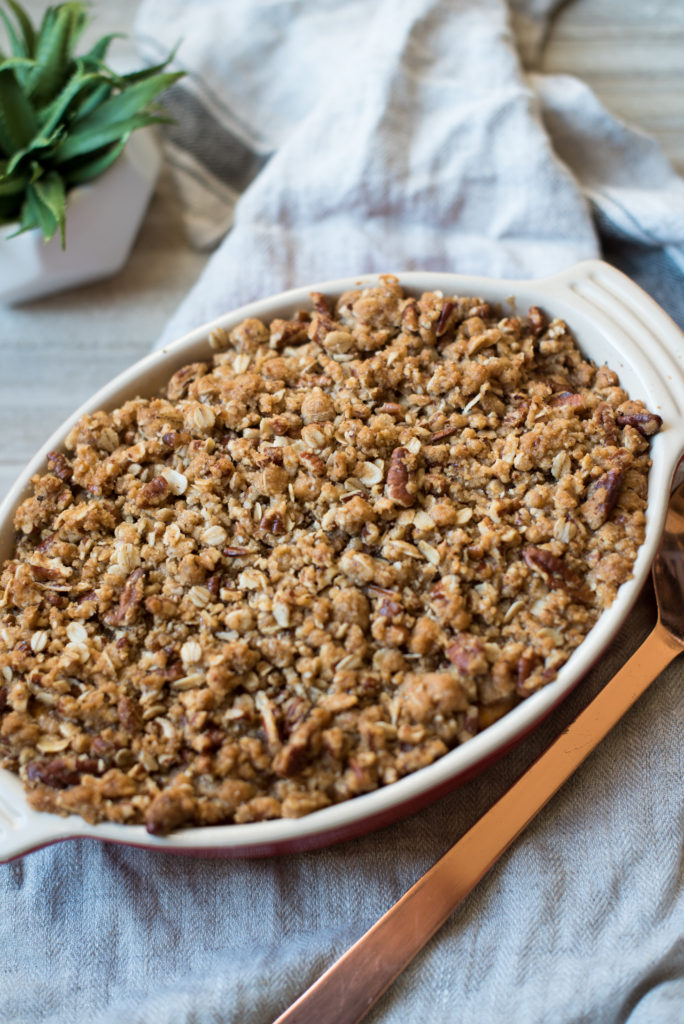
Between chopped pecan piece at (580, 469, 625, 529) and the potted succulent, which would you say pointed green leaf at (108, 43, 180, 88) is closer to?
the potted succulent

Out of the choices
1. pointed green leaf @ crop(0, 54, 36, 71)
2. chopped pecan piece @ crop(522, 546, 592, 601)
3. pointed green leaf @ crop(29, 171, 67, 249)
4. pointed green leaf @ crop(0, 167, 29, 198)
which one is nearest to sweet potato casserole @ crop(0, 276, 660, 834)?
chopped pecan piece @ crop(522, 546, 592, 601)

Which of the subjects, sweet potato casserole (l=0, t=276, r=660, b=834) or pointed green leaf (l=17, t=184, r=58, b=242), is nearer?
sweet potato casserole (l=0, t=276, r=660, b=834)

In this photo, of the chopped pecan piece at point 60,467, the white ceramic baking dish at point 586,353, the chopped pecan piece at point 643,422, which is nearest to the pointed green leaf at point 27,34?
the white ceramic baking dish at point 586,353

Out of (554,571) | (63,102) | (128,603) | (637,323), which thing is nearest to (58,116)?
(63,102)

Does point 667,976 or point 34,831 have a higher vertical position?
point 34,831

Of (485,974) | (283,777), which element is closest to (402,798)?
(283,777)

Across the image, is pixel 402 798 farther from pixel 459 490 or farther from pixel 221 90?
pixel 221 90

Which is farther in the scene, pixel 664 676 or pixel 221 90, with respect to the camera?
pixel 221 90
